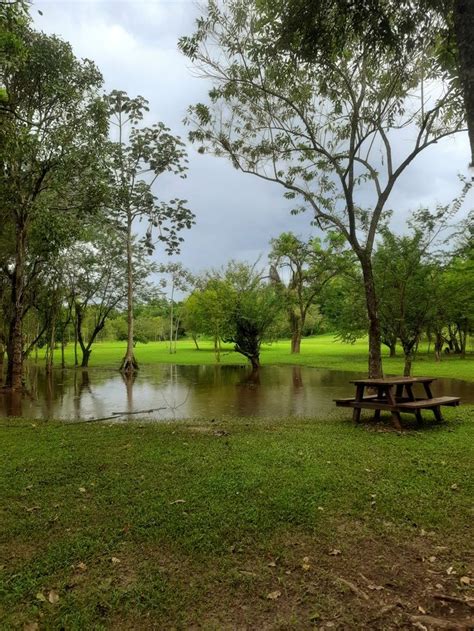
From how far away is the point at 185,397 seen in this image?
1307 cm

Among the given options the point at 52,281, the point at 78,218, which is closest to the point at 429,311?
the point at 78,218

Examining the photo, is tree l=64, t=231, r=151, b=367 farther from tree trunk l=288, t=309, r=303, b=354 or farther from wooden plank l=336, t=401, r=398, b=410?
wooden plank l=336, t=401, r=398, b=410

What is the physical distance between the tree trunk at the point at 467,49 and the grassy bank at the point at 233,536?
8.68 ft

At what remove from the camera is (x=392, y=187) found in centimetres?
1075

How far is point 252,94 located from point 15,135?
5882 mm

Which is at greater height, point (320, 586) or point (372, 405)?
point (372, 405)

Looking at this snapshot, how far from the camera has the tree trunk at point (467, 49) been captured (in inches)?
95.2

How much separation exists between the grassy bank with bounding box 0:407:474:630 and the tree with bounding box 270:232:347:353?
2694 centimetres

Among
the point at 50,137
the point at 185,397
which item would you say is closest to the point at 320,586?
the point at 185,397

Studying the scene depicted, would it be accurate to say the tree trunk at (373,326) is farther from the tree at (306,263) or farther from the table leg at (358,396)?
the tree at (306,263)

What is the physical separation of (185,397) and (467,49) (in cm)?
1167

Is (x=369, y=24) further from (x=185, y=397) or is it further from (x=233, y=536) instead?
(x=185, y=397)

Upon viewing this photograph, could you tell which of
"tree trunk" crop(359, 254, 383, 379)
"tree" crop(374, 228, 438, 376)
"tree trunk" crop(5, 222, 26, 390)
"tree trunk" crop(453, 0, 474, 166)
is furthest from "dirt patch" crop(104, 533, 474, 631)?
"tree trunk" crop(5, 222, 26, 390)

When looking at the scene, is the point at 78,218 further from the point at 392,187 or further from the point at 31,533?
the point at 31,533
